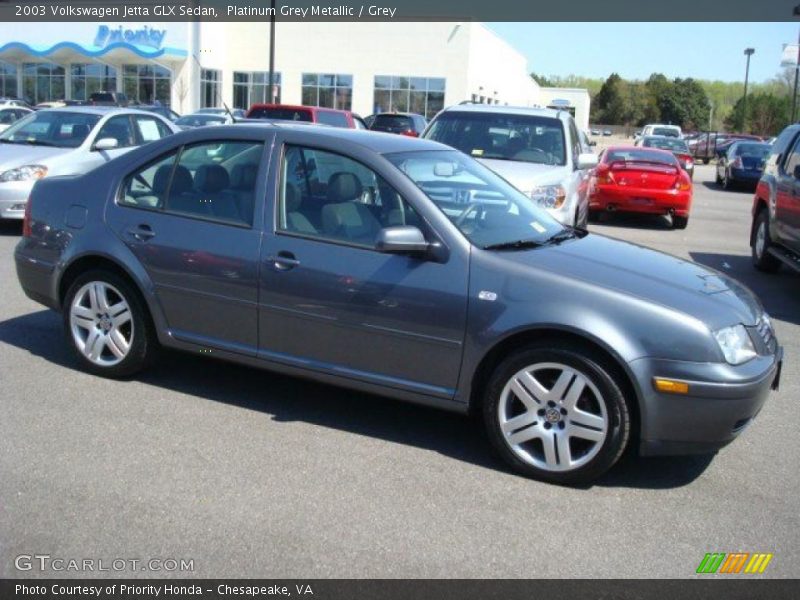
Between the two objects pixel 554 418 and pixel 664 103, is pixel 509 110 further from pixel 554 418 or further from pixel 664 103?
pixel 664 103

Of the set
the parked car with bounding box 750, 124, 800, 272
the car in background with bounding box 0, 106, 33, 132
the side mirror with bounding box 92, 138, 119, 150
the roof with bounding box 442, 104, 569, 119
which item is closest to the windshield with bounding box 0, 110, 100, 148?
the side mirror with bounding box 92, 138, 119, 150

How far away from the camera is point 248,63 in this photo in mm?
53094

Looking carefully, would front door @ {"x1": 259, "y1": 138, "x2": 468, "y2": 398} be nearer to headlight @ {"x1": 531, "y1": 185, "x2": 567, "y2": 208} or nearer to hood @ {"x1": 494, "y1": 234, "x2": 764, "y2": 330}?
hood @ {"x1": 494, "y1": 234, "x2": 764, "y2": 330}

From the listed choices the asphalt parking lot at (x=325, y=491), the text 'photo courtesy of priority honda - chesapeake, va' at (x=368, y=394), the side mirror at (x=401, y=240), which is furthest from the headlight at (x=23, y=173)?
the side mirror at (x=401, y=240)

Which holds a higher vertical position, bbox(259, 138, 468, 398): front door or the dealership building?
the dealership building

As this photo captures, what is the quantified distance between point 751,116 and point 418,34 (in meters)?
31.4

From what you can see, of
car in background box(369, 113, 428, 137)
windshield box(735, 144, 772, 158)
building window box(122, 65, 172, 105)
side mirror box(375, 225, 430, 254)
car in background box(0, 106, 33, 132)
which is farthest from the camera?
building window box(122, 65, 172, 105)

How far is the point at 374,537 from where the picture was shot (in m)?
3.77

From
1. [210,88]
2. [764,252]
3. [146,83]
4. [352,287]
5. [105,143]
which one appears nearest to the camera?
[352,287]

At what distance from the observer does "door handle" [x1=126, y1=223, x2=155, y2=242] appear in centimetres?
538

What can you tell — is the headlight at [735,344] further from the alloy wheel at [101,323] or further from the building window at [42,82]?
the building window at [42,82]

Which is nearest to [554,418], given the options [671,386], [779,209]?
[671,386]

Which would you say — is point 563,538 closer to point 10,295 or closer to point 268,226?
point 268,226

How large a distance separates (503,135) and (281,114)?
9.18 metres
